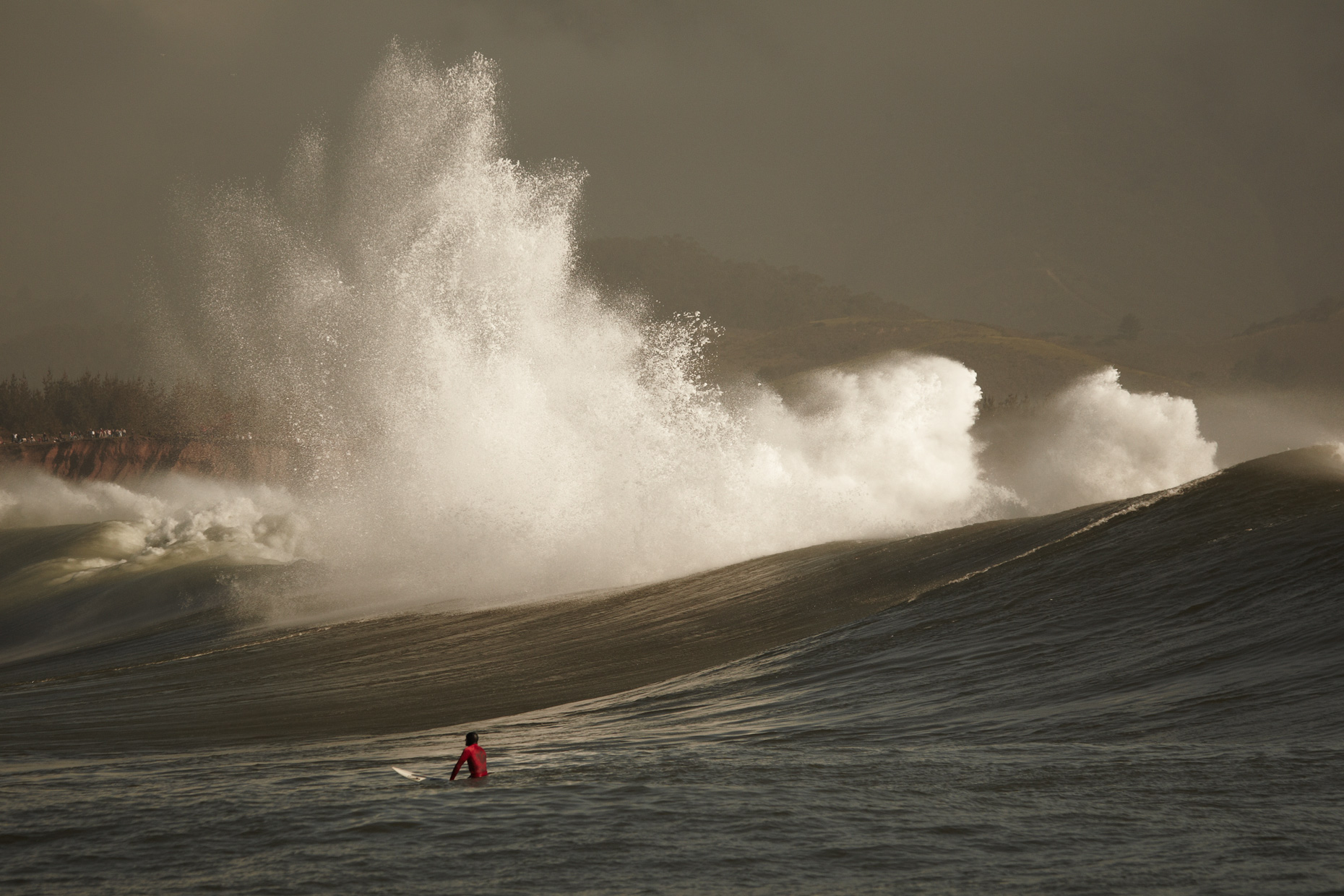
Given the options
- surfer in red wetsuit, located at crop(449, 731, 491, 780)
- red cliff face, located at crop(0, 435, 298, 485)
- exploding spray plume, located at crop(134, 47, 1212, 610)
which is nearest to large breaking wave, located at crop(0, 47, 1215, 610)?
exploding spray plume, located at crop(134, 47, 1212, 610)

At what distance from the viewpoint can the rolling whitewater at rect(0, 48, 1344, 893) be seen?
23.3 feet

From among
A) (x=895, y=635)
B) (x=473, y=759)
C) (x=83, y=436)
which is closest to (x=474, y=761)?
(x=473, y=759)

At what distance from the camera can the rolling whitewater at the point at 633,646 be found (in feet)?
23.3

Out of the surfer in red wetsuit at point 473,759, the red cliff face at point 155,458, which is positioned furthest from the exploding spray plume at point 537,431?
the red cliff face at point 155,458

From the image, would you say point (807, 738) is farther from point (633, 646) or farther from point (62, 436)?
point (62, 436)

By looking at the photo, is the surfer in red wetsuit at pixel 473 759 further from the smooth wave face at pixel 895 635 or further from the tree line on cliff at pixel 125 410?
the tree line on cliff at pixel 125 410

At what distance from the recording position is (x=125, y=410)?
391ft

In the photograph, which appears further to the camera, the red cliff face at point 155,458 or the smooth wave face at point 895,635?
the red cliff face at point 155,458

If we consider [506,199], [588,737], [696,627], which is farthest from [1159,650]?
[506,199]

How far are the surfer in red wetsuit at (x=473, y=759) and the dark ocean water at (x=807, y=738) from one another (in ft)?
0.87

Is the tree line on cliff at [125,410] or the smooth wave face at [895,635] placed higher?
the tree line on cliff at [125,410]

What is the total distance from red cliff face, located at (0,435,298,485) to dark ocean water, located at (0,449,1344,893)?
82.1m

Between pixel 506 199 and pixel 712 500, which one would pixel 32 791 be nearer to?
pixel 712 500

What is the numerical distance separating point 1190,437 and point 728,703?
156 ft
